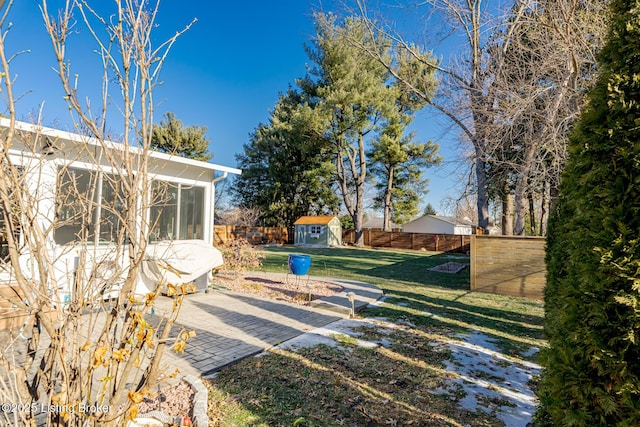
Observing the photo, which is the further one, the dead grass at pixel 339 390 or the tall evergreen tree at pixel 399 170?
the tall evergreen tree at pixel 399 170

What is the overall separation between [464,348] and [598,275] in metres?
3.43

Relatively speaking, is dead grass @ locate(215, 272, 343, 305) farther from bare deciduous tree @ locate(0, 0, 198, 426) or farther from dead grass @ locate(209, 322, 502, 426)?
bare deciduous tree @ locate(0, 0, 198, 426)

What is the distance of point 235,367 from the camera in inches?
150

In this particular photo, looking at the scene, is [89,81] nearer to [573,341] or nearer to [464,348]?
[573,341]

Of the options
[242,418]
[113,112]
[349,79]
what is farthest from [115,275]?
[349,79]

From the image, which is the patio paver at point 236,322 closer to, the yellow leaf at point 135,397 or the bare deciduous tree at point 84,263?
the bare deciduous tree at point 84,263

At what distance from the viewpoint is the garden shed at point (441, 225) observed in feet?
128

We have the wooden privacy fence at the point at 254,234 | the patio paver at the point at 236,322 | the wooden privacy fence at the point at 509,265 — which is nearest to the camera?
the patio paver at the point at 236,322

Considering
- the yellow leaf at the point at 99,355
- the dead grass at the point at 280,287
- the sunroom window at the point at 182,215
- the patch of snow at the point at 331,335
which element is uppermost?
the sunroom window at the point at 182,215

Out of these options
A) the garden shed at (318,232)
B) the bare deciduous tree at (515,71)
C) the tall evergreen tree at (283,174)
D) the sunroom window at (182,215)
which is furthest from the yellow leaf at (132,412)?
the garden shed at (318,232)

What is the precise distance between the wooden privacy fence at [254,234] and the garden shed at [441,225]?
62.1ft

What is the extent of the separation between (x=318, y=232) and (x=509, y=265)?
18.4 meters

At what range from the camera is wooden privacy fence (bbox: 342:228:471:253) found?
23531mm

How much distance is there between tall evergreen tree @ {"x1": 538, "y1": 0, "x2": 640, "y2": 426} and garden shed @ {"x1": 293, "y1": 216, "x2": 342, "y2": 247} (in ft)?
79.6
